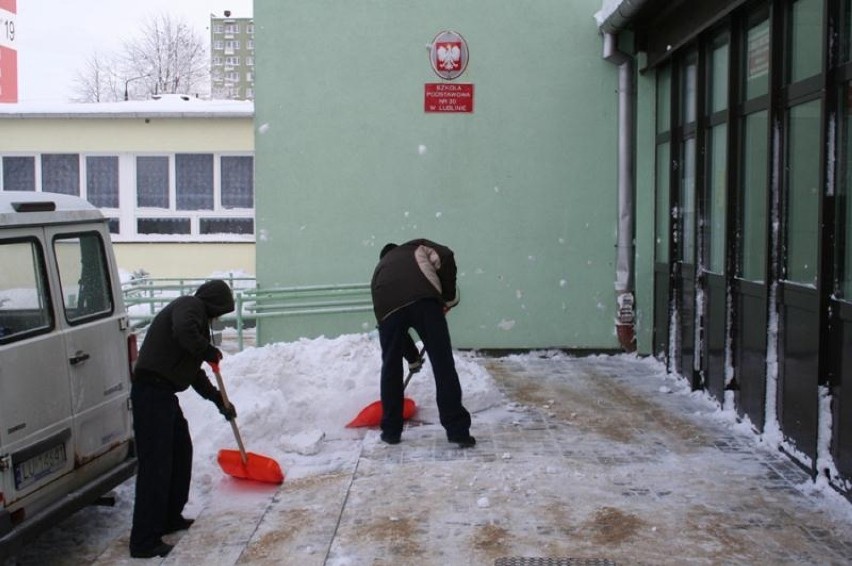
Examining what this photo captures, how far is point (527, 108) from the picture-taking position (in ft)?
35.1

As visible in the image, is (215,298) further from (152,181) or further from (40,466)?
(152,181)

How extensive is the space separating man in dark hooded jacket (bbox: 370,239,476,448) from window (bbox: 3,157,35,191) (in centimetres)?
1225

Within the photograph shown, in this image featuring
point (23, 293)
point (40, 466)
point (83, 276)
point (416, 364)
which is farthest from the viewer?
point (416, 364)

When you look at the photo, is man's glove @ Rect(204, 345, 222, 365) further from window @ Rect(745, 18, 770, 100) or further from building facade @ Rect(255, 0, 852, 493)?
building facade @ Rect(255, 0, 852, 493)

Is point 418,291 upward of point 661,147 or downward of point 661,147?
downward

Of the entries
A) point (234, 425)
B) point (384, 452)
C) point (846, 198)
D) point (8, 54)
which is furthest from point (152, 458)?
point (8, 54)

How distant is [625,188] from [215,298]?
6.15 meters

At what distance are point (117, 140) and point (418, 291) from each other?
1166cm

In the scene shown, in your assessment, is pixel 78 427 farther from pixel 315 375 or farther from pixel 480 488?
pixel 315 375

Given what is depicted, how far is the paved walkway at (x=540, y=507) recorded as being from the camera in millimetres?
4793

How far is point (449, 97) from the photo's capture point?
420 inches

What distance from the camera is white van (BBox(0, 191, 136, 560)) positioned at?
4.86 meters

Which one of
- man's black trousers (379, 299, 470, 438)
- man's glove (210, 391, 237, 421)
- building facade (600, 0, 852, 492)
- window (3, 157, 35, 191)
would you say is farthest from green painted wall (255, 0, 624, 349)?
window (3, 157, 35, 191)

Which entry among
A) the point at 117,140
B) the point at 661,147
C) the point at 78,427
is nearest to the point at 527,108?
the point at 661,147
